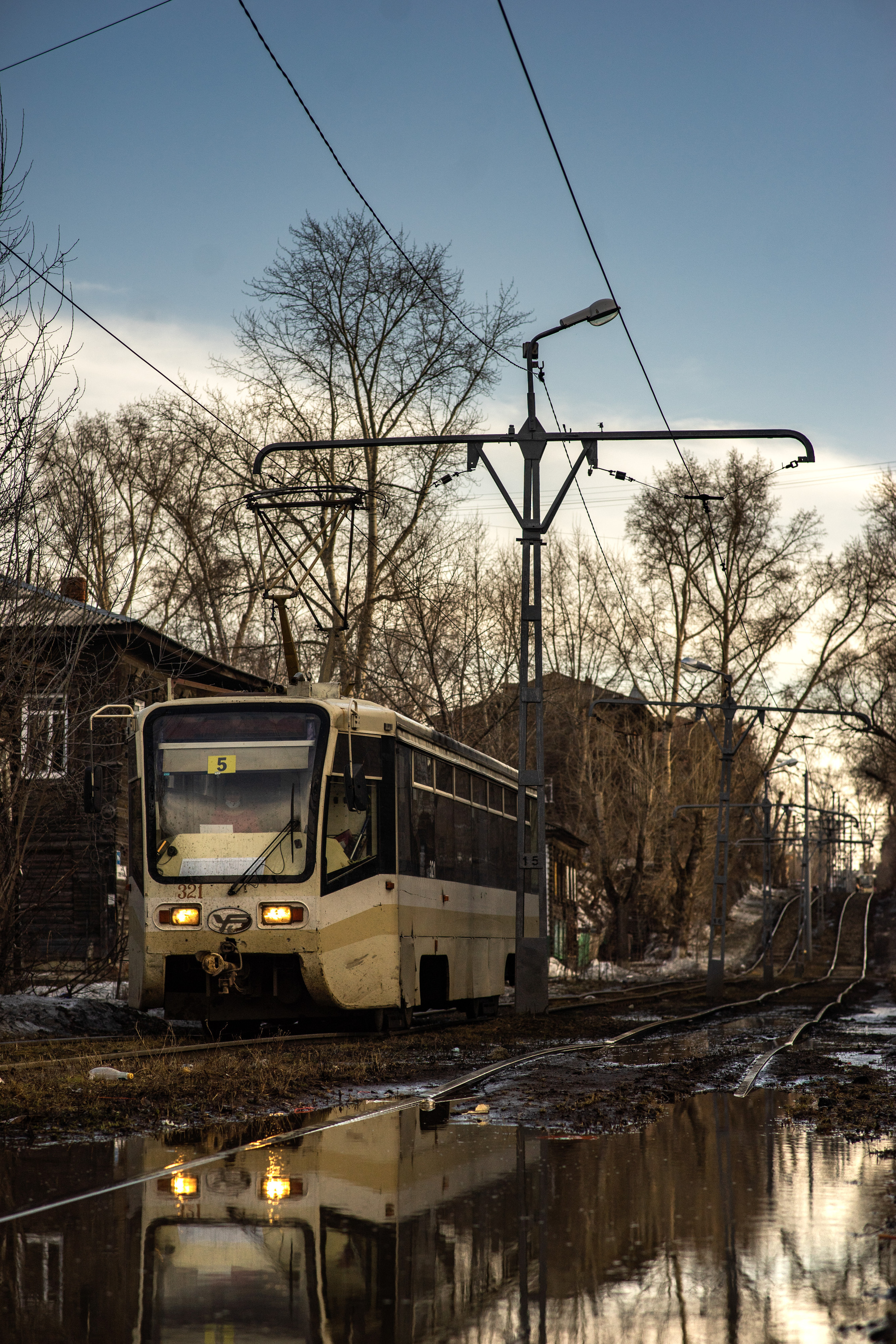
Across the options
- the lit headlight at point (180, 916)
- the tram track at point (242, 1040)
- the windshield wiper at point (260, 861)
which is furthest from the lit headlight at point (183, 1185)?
the lit headlight at point (180, 916)

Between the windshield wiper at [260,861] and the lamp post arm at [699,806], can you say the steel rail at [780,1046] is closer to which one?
the windshield wiper at [260,861]

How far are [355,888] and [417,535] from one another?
79.9ft

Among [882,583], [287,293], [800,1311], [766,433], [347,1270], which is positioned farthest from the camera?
[882,583]

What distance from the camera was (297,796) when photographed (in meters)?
15.2

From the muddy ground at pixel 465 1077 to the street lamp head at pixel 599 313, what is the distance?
8609 millimetres

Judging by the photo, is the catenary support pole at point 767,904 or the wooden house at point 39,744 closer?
the wooden house at point 39,744

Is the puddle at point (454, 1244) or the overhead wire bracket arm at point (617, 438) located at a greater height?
the overhead wire bracket arm at point (617, 438)

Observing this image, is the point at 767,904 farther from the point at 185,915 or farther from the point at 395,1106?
the point at 395,1106

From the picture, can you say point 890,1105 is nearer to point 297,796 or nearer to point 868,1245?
point 868,1245

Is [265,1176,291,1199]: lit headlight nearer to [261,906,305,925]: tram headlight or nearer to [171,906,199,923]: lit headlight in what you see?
[261,906,305,925]: tram headlight

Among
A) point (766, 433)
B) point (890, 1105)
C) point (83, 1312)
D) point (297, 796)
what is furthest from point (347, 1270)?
point (766, 433)

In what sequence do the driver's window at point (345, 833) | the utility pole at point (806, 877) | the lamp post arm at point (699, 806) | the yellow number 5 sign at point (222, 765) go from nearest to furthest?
the driver's window at point (345, 833) → the yellow number 5 sign at point (222, 765) → the lamp post arm at point (699, 806) → the utility pole at point (806, 877)

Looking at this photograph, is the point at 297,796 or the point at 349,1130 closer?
the point at 349,1130

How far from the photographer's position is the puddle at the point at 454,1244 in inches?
179
